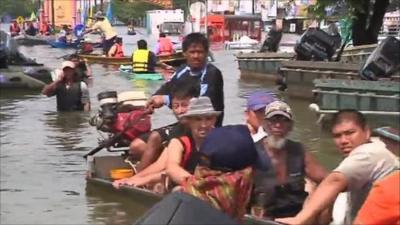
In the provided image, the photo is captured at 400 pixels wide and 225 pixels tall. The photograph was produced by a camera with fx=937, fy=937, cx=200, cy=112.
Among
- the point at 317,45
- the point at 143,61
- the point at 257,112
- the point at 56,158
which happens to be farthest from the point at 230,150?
the point at 143,61

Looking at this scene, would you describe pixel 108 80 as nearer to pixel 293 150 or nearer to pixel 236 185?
pixel 293 150

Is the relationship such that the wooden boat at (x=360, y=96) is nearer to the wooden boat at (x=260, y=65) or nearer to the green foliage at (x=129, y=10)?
the wooden boat at (x=260, y=65)

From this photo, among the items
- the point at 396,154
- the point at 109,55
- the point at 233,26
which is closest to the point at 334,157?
the point at 396,154

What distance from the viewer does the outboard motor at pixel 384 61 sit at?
44.2 feet

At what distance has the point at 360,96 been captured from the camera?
1383 cm

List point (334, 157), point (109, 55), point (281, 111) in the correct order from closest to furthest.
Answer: point (281, 111), point (334, 157), point (109, 55)

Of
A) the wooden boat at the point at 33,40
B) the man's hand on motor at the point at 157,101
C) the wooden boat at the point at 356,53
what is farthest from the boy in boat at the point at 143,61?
the wooden boat at the point at 33,40

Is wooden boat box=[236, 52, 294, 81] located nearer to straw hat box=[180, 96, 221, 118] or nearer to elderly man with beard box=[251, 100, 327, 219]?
elderly man with beard box=[251, 100, 327, 219]

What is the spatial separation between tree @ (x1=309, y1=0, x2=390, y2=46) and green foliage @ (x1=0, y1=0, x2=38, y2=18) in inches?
3398

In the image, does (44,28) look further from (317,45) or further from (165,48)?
(317,45)

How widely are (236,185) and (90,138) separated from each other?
10331 millimetres

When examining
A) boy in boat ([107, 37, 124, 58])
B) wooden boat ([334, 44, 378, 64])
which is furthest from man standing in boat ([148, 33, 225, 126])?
boy in boat ([107, 37, 124, 58])

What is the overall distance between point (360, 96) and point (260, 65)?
1322 cm

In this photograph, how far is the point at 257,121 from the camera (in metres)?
7.41
